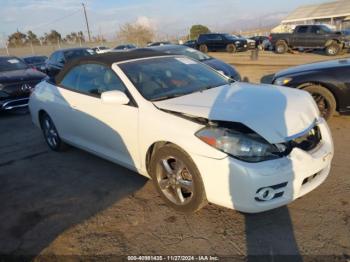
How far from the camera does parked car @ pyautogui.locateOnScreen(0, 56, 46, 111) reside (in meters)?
8.53

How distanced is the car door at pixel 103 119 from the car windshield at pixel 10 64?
6.36 meters

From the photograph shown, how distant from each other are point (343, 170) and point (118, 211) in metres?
2.72

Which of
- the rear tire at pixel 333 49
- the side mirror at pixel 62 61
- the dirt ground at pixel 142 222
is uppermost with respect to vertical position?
the side mirror at pixel 62 61

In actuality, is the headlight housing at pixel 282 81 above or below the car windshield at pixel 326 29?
below

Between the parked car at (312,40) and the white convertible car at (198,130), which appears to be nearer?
the white convertible car at (198,130)

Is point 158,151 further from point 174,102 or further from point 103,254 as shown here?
point 103,254

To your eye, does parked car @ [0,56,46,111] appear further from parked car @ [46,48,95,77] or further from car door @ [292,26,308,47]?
car door @ [292,26,308,47]

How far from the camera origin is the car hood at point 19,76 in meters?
8.78

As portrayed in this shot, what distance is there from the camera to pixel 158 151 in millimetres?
3398

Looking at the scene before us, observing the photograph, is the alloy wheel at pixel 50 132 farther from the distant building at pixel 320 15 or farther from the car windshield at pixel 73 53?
the distant building at pixel 320 15

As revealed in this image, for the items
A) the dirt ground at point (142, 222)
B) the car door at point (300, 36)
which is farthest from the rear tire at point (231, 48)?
the dirt ground at point (142, 222)

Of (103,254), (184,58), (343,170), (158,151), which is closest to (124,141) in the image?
(158,151)

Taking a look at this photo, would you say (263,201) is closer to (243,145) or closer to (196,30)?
(243,145)

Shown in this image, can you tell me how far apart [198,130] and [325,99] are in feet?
12.0
